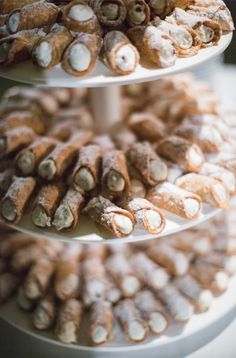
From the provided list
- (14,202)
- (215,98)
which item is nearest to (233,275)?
(215,98)

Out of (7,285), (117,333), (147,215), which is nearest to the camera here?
(147,215)

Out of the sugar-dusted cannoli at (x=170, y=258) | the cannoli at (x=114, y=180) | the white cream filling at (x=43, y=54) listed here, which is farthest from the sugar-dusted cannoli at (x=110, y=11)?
the sugar-dusted cannoli at (x=170, y=258)

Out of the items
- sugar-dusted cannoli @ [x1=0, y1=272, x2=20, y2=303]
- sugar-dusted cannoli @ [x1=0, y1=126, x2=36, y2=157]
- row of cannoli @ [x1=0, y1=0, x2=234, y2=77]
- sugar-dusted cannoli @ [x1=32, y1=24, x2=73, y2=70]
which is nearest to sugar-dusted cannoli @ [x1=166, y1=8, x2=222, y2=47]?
row of cannoli @ [x1=0, y1=0, x2=234, y2=77]

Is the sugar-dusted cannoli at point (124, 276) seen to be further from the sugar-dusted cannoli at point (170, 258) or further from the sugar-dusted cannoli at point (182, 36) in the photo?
the sugar-dusted cannoli at point (182, 36)

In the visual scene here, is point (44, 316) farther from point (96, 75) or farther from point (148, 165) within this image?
point (96, 75)

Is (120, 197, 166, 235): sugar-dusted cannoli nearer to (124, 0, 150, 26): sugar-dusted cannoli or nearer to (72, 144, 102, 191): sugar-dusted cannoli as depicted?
(72, 144, 102, 191): sugar-dusted cannoli

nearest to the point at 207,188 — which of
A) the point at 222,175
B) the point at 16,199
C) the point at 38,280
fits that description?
the point at 222,175
